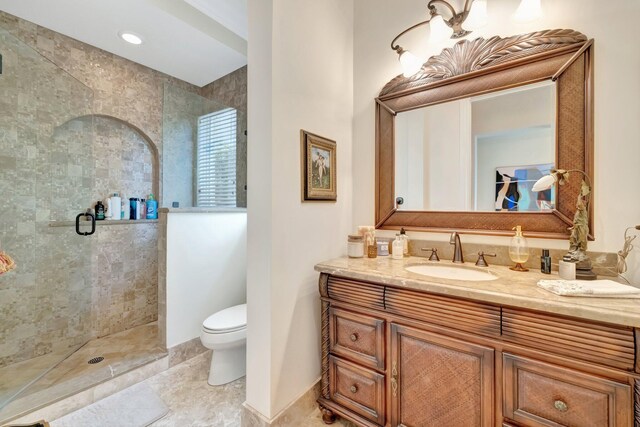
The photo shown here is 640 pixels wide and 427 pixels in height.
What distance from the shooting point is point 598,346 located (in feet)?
2.72

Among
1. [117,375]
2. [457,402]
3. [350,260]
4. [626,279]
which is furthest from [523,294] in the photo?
[117,375]

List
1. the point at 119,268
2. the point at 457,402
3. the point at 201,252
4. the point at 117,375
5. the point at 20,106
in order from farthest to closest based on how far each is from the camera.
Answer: the point at 119,268 < the point at 201,252 < the point at 20,106 < the point at 117,375 < the point at 457,402

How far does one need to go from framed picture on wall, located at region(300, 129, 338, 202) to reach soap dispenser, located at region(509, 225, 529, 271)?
3.35 ft

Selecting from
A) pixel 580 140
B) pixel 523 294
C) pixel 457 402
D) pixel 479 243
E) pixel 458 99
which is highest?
pixel 458 99

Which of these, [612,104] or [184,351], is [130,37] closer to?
[184,351]

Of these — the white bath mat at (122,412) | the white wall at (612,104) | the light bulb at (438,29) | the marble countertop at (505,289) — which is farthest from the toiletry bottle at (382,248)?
the white bath mat at (122,412)

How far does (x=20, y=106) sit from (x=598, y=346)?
3550 mm

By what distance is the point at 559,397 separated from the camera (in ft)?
2.94

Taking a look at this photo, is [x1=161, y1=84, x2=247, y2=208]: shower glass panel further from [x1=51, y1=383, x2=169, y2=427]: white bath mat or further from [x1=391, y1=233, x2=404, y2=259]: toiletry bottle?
[x1=391, y1=233, x2=404, y2=259]: toiletry bottle

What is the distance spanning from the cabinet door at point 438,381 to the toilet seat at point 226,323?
1.14 m

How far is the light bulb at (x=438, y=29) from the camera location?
4.90ft

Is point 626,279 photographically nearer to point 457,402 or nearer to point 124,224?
point 457,402

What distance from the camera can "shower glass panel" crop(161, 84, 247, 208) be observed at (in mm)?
2834

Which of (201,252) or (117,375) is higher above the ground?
(201,252)
